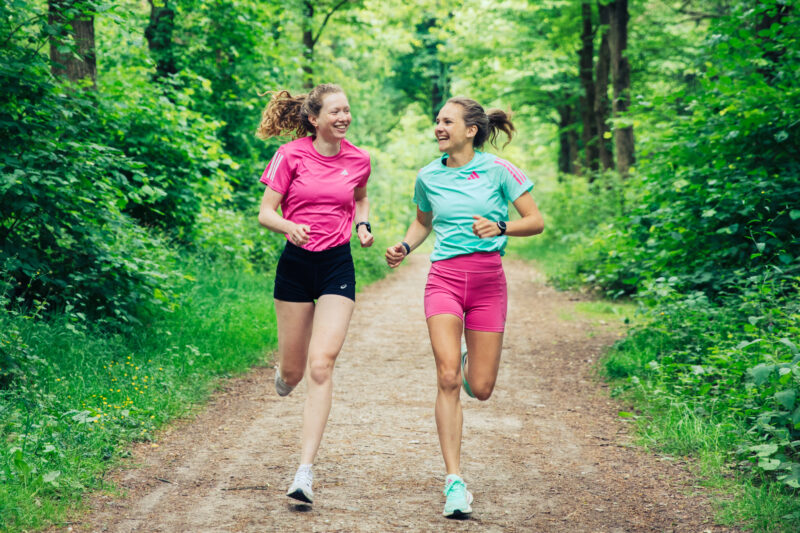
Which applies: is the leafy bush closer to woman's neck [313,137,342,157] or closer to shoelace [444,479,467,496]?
shoelace [444,479,467,496]

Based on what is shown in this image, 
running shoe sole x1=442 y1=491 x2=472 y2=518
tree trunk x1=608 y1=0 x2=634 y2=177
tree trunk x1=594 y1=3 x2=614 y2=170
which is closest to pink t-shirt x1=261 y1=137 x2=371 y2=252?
running shoe sole x1=442 y1=491 x2=472 y2=518

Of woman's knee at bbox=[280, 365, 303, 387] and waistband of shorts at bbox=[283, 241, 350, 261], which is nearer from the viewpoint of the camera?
waistband of shorts at bbox=[283, 241, 350, 261]

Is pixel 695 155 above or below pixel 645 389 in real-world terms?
above

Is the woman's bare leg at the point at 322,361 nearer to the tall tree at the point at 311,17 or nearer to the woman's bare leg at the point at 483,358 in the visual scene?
the woman's bare leg at the point at 483,358

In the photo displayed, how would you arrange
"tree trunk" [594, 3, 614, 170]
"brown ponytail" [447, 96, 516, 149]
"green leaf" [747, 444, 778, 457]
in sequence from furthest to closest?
1. "tree trunk" [594, 3, 614, 170]
2. "brown ponytail" [447, 96, 516, 149]
3. "green leaf" [747, 444, 778, 457]

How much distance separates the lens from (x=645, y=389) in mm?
6863

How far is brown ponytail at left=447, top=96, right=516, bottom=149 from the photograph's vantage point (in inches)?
183

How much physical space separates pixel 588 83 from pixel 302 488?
18.5 metres

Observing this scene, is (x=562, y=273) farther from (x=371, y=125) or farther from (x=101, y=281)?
(x=371, y=125)

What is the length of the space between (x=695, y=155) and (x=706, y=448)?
415 cm

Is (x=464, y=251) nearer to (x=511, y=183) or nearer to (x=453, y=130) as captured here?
(x=511, y=183)

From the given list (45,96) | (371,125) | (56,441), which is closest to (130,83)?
(45,96)

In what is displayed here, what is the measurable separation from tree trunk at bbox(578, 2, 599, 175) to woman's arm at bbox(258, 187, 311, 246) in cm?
1513

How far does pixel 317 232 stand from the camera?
4684 millimetres
